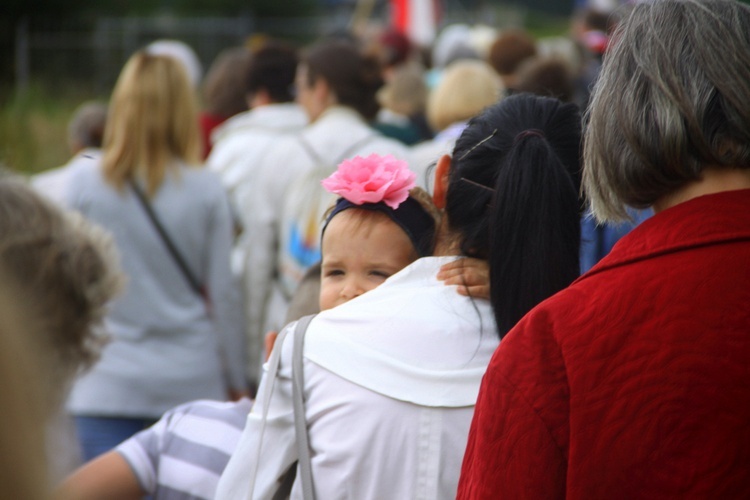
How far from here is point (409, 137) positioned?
6.57 metres

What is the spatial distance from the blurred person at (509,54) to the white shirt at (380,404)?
6.26 metres

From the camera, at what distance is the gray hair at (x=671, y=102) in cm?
164

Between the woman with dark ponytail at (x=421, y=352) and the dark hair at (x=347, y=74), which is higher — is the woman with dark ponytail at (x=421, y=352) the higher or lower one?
the higher one

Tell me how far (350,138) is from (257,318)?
3.14ft

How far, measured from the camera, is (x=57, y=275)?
6.16 feet

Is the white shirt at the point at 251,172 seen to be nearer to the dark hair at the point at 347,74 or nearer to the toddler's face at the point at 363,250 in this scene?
the dark hair at the point at 347,74

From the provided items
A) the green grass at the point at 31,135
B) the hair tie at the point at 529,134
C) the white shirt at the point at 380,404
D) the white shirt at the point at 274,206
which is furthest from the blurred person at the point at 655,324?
the green grass at the point at 31,135

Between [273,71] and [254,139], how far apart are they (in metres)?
0.73

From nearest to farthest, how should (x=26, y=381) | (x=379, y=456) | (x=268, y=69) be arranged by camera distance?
(x=26, y=381) < (x=379, y=456) < (x=268, y=69)

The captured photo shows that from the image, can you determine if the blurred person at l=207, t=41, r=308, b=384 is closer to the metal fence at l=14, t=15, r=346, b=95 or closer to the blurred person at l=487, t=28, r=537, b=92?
the blurred person at l=487, t=28, r=537, b=92

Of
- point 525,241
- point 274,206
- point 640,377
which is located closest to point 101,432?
point 274,206

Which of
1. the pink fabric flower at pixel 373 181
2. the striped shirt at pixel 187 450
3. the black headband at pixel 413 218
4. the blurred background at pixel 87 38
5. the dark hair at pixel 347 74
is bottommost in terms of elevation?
the blurred background at pixel 87 38

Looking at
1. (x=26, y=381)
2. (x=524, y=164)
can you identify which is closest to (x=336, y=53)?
(x=524, y=164)

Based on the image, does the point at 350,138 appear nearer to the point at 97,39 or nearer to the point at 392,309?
the point at 392,309
